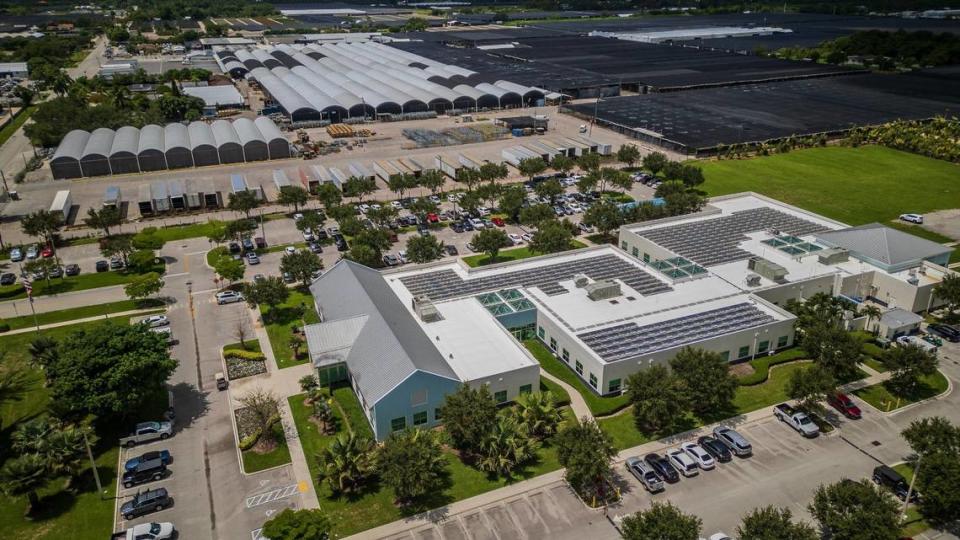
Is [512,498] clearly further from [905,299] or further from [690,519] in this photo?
[905,299]

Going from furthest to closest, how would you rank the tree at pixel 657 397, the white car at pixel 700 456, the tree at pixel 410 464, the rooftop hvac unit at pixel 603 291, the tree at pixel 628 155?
the tree at pixel 628 155
the rooftop hvac unit at pixel 603 291
the tree at pixel 657 397
the white car at pixel 700 456
the tree at pixel 410 464

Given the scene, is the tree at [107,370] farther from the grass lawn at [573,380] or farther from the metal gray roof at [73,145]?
the metal gray roof at [73,145]

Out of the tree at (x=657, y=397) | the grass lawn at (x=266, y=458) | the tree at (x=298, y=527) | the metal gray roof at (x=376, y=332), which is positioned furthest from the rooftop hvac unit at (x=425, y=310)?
the tree at (x=298, y=527)

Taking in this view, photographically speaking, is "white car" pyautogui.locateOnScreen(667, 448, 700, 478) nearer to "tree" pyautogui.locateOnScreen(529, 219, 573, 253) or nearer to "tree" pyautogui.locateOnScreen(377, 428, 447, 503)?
"tree" pyautogui.locateOnScreen(377, 428, 447, 503)

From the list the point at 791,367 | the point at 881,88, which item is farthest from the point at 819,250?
the point at 881,88

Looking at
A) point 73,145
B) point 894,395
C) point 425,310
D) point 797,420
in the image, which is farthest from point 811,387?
point 73,145

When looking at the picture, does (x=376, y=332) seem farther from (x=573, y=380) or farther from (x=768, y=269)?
(x=768, y=269)
